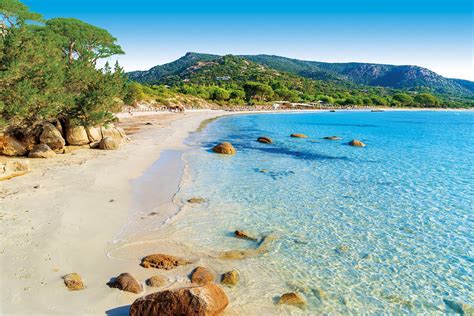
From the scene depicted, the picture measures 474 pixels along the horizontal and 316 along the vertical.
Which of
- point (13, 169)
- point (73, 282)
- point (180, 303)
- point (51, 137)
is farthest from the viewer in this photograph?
point (51, 137)

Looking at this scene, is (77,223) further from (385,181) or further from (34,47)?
(385,181)

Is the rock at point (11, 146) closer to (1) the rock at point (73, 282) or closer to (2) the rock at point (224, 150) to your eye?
(2) the rock at point (224, 150)

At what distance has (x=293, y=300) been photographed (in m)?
6.83

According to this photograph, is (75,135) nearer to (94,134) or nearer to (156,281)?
(94,134)

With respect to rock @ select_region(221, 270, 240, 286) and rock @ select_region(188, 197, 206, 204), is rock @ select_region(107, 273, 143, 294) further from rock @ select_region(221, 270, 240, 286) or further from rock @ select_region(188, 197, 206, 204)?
rock @ select_region(188, 197, 206, 204)

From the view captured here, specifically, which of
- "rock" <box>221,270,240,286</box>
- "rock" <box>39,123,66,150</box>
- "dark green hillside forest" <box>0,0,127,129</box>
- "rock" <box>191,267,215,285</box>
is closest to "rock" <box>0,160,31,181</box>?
"dark green hillside forest" <box>0,0,127,129</box>

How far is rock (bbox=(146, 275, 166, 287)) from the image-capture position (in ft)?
23.2

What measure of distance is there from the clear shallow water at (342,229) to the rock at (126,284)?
2.04 m

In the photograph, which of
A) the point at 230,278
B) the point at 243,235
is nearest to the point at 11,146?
the point at 243,235

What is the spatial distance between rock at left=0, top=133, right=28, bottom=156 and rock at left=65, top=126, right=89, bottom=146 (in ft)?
11.7

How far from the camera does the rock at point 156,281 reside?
7070mm

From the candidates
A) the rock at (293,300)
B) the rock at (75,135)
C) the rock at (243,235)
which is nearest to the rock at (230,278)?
the rock at (293,300)

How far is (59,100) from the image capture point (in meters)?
19.1

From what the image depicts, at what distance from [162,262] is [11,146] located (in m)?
15.3
